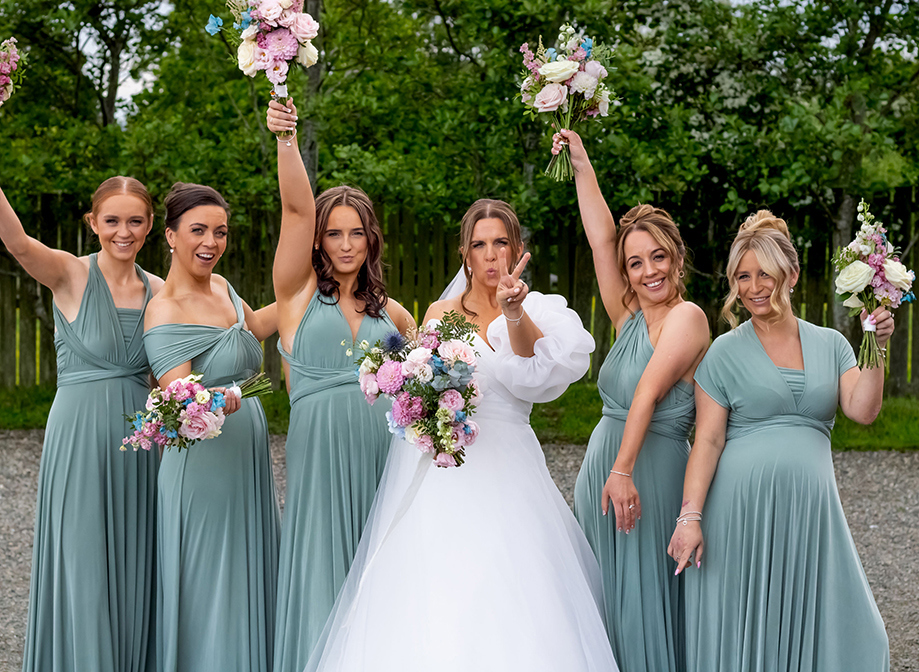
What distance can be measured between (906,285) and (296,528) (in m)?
2.57

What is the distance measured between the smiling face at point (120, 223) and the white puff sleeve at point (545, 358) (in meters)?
1.61

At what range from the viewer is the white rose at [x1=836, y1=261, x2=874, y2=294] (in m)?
3.51

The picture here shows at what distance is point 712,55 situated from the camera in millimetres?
9789

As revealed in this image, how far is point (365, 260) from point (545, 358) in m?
0.97

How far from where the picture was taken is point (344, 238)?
428 cm

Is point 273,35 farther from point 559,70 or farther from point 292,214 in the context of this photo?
point 559,70

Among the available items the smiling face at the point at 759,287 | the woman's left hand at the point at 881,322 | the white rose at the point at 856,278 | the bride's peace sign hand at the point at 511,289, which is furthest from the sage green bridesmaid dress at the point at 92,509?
the woman's left hand at the point at 881,322

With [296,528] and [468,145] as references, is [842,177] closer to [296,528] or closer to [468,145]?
[468,145]

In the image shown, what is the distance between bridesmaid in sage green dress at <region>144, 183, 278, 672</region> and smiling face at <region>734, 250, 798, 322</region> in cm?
208

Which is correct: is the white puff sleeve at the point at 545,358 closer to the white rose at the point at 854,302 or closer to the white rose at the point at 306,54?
the white rose at the point at 854,302

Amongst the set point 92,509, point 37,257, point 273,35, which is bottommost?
point 92,509

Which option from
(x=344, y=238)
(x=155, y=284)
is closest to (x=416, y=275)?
(x=155, y=284)

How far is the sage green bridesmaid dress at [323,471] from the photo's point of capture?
412 centimetres

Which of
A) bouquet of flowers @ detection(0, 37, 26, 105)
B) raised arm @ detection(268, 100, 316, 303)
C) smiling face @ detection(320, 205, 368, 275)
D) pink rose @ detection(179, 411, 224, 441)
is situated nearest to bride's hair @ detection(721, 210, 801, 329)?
smiling face @ detection(320, 205, 368, 275)
